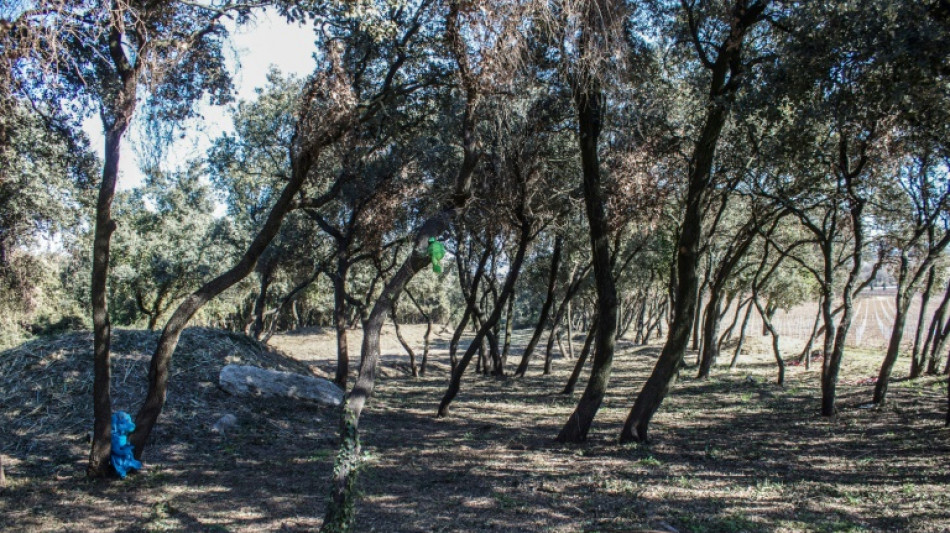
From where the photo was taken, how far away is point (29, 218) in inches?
416

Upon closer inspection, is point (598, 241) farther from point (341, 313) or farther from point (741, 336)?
point (741, 336)

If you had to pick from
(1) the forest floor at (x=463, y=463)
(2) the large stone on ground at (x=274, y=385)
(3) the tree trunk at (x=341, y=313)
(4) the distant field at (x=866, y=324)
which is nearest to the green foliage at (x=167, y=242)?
(3) the tree trunk at (x=341, y=313)

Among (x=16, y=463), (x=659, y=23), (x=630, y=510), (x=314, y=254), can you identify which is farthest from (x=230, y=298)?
(x=630, y=510)

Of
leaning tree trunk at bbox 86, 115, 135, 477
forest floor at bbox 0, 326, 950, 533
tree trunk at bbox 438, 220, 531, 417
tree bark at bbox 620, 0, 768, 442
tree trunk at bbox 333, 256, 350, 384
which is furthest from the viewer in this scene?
tree trunk at bbox 333, 256, 350, 384

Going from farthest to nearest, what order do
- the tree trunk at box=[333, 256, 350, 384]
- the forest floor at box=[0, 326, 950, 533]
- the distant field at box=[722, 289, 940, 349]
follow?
the distant field at box=[722, 289, 940, 349]
the tree trunk at box=[333, 256, 350, 384]
the forest floor at box=[0, 326, 950, 533]

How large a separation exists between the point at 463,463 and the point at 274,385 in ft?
17.5

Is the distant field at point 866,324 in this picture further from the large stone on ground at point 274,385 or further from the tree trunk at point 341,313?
the large stone on ground at point 274,385

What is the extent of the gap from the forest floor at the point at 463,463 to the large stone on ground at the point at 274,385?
35 cm

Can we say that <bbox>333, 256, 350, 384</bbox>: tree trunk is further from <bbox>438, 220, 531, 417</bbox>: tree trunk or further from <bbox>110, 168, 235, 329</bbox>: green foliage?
<bbox>110, 168, 235, 329</bbox>: green foliage

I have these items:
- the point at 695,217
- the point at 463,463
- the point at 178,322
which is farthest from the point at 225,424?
the point at 695,217

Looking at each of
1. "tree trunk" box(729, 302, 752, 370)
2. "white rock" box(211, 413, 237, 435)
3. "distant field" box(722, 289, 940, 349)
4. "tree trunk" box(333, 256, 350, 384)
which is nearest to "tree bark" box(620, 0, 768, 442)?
"white rock" box(211, 413, 237, 435)

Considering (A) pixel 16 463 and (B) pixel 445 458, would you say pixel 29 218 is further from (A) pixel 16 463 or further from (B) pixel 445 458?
(B) pixel 445 458

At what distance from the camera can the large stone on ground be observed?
11219 millimetres

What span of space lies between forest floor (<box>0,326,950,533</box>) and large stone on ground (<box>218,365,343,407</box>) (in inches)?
13.8
